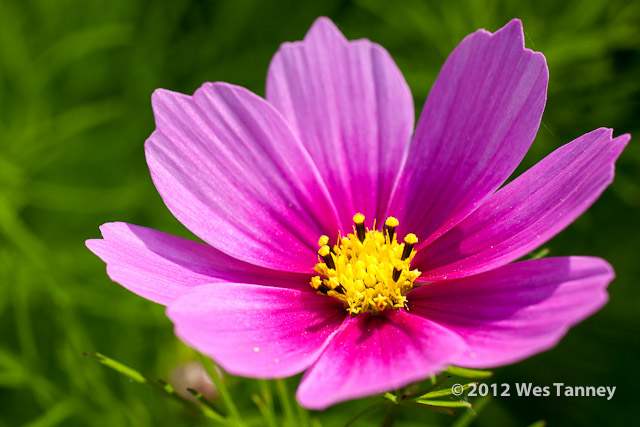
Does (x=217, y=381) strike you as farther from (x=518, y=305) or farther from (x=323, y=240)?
(x=518, y=305)

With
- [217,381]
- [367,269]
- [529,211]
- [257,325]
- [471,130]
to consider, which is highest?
[471,130]

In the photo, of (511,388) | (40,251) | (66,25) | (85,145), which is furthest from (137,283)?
(66,25)

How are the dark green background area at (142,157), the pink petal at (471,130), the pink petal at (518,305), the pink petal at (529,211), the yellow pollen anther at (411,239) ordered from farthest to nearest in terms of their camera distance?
the dark green background area at (142,157)
the yellow pollen anther at (411,239)
the pink petal at (471,130)
the pink petal at (529,211)
the pink petal at (518,305)

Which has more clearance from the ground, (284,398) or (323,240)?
(323,240)

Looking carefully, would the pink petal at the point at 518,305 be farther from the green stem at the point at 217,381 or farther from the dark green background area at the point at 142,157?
the dark green background area at the point at 142,157

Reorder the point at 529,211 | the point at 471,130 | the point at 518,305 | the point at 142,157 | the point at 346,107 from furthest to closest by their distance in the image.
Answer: the point at 142,157 < the point at 346,107 < the point at 471,130 < the point at 529,211 < the point at 518,305

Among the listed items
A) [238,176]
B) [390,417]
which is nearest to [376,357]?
[390,417]

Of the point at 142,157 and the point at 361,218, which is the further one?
the point at 142,157

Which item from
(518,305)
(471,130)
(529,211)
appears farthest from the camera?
(471,130)

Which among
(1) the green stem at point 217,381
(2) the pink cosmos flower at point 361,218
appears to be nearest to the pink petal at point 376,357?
(2) the pink cosmos flower at point 361,218
